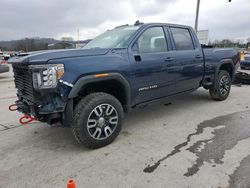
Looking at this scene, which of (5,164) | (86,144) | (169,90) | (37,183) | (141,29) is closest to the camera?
(37,183)

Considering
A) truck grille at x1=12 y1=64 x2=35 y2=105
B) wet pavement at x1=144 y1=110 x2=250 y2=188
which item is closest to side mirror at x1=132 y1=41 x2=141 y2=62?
wet pavement at x1=144 y1=110 x2=250 y2=188

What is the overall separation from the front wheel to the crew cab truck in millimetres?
1083

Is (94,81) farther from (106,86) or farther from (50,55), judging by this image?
(50,55)

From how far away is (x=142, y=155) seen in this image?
332 centimetres

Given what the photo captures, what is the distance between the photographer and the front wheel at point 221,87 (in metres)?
6.06

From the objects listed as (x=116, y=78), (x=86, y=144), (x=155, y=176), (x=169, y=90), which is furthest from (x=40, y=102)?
(x=169, y=90)

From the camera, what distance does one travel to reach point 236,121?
474 cm

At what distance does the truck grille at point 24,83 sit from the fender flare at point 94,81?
584mm

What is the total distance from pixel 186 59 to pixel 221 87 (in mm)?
1922

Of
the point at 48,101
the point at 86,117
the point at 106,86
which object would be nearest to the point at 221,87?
the point at 106,86

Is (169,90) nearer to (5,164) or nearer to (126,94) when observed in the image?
(126,94)

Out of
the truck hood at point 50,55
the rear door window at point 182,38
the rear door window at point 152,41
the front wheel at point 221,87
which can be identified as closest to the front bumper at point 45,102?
the truck hood at point 50,55

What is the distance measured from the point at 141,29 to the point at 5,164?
3.02 meters

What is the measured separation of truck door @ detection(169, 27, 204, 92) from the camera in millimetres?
4781
